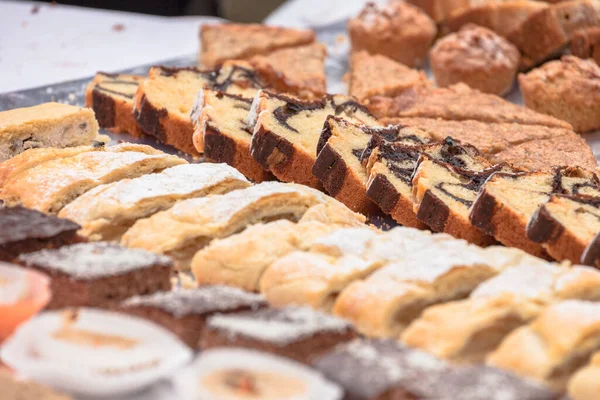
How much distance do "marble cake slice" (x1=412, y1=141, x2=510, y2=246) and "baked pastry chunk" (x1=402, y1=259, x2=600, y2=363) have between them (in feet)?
3.93

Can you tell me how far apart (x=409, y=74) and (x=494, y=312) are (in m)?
4.60

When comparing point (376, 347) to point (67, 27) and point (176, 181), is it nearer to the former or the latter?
point (176, 181)

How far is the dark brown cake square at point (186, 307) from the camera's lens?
272 centimetres

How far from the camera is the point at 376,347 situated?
2557 millimetres

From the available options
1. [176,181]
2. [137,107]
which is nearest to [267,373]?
[176,181]

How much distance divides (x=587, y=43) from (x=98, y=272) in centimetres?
565

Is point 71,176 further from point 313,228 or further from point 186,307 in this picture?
point 186,307

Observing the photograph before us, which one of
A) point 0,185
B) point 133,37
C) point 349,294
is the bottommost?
point 133,37

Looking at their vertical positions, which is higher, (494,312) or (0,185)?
(494,312)

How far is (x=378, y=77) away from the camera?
23.1 ft

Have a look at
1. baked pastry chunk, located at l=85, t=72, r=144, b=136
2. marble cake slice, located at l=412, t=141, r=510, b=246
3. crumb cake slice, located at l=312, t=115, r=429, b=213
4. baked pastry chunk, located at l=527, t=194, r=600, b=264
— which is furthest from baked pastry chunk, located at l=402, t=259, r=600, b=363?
baked pastry chunk, located at l=85, t=72, r=144, b=136

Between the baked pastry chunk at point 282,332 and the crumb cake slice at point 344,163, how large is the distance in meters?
2.15

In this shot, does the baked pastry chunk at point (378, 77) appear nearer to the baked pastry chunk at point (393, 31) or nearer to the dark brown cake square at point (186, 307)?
the baked pastry chunk at point (393, 31)

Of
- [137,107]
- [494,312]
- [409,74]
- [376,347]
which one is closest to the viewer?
[376,347]
